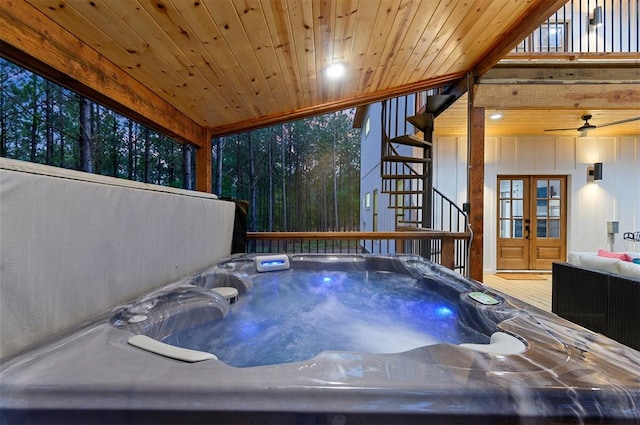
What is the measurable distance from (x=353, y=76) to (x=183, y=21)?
1587 millimetres

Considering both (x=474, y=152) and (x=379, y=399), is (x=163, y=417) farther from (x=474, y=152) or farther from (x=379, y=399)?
(x=474, y=152)

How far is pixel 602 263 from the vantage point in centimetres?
228

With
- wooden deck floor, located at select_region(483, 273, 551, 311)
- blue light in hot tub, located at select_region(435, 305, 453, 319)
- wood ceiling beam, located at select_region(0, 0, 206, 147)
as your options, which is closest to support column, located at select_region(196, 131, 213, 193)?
wood ceiling beam, located at select_region(0, 0, 206, 147)

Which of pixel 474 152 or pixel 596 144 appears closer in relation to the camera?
pixel 474 152

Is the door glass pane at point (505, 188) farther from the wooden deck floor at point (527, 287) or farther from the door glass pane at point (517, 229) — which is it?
the wooden deck floor at point (527, 287)

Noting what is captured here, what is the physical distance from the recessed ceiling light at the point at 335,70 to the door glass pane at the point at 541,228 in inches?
185

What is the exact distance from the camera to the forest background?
2703 millimetres

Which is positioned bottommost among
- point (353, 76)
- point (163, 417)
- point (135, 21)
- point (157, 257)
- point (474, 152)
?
point (163, 417)

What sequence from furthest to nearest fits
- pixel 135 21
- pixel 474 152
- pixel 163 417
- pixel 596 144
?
pixel 596 144, pixel 474 152, pixel 135 21, pixel 163 417

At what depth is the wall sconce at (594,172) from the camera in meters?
4.94

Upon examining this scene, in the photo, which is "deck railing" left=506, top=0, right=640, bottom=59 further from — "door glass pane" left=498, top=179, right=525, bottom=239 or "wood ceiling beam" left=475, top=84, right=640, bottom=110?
"door glass pane" left=498, top=179, right=525, bottom=239

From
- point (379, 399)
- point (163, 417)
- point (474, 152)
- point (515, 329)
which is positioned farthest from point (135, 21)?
point (474, 152)

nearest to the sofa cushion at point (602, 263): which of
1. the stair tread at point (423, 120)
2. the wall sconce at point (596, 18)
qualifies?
the stair tread at point (423, 120)

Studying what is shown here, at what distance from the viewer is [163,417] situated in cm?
56
